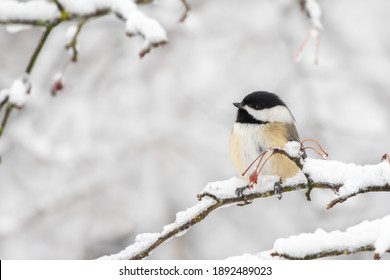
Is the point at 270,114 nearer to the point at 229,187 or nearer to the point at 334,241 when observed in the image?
the point at 229,187

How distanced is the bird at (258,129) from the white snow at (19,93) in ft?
3.37

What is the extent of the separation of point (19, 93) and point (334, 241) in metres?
0.97

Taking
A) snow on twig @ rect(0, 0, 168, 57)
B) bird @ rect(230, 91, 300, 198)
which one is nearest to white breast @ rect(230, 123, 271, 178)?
bird @ rect(230, 91, 300, 198)

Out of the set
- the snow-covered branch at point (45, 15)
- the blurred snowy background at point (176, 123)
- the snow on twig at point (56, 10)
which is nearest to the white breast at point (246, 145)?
the snow-covered branch at point (45, 15)

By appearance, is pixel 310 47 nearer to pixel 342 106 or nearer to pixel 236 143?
pixel 342 106

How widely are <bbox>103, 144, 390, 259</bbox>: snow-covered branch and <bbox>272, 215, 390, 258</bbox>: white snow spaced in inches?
3.6

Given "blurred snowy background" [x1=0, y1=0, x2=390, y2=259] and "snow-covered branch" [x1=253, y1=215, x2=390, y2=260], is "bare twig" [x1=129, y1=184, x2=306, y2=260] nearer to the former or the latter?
"snow-covered branch" [x1=253, y1=215, x2=390, y2=260]

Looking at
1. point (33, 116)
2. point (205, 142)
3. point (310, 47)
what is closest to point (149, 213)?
point (205, 142)

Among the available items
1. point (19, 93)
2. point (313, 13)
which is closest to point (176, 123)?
point (313, 13)

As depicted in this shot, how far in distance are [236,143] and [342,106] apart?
378 centimetres

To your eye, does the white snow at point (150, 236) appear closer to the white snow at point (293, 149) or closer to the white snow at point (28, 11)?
the white snow at point (293, 149)

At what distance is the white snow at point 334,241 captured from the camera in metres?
1.52

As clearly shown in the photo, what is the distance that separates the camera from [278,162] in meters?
2.48

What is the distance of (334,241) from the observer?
1549 millimetres
